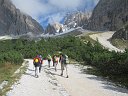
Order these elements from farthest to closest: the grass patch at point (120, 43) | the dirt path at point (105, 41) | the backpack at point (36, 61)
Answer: the grass patch at point (120, 43)
the dirt path at point (105, 41)
the backpack at point (36, 61)

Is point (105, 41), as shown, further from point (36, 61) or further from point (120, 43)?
point (36, 61)

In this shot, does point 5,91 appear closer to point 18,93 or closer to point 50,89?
point 18,93

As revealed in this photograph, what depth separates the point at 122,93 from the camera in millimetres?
22234

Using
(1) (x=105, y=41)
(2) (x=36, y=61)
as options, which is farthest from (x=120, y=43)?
(2) (x=36, y=61)

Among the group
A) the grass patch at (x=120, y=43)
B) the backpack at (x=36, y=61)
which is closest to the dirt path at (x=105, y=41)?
the grass patch at (x=120, y=43)

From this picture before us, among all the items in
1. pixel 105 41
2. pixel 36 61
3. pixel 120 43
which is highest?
pixel 105 41

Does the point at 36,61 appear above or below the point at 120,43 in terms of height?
below

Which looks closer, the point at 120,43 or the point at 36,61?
the point at 36,61

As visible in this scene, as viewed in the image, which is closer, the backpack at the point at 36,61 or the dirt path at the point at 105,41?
the backpack at the point at 36,61

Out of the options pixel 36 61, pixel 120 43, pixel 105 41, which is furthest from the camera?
pixel 105 41

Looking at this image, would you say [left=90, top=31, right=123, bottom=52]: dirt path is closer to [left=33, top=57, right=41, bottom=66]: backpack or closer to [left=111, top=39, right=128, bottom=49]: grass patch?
[left=111, top=39, right=128, bottom=49]: grass patch

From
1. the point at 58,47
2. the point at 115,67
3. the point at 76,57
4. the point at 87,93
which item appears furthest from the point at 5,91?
the point at 58,47

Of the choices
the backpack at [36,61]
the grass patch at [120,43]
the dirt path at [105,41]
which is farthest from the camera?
the grass patch at [120,43]

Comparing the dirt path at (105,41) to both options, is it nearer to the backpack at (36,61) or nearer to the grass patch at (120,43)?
the grass patch at (120,43)
